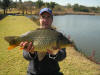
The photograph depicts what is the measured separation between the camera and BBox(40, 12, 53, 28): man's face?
1975 mm

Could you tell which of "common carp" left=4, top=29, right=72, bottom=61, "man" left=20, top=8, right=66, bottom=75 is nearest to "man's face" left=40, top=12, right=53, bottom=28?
"man" left=20, top=8, right=66, bottom=75

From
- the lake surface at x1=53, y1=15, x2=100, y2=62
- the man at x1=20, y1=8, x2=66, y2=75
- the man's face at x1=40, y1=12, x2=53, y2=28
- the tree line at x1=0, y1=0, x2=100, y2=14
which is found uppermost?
the tree line at x1=0, y1=0, x2=100, y2=14

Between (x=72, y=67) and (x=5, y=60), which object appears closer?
(x=72, y=67)

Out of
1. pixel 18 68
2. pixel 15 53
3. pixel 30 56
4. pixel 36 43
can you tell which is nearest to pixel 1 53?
pixel 15 53

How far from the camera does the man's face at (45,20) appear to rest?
1.97 meters

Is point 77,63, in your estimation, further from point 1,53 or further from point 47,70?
point 1,53

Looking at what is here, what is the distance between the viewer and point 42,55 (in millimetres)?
1831

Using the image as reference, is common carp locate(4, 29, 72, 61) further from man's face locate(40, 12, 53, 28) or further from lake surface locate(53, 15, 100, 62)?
lake surface locate(53, 15, 100, 62)

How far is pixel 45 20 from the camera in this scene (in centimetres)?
197

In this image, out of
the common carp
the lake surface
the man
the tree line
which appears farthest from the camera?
the tree line

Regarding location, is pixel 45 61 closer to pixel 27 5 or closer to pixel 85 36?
pixel 85 36

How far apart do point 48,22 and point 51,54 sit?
0.52m

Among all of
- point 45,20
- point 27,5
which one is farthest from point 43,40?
point 27,5

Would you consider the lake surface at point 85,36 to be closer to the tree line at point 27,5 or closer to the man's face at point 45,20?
the man's face at point 45,20
